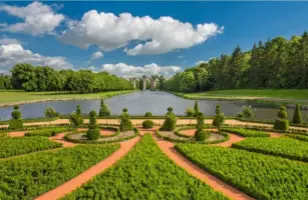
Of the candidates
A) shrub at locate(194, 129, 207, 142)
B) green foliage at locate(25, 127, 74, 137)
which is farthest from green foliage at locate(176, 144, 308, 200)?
green foliage at locate(25, 127, 74, 137)

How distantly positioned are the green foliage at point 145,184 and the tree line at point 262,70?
71010 mm

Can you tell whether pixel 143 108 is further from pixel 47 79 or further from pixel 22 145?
pixel 47 79

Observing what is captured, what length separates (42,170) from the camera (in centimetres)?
1254

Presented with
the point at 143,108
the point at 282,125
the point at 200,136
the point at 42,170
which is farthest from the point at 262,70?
the point at 42,170

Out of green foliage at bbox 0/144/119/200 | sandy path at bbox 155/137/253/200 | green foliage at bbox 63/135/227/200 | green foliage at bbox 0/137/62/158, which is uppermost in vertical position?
green foliage at bbox 0/137/62/158

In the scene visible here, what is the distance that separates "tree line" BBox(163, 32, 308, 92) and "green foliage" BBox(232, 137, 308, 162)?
61244mm

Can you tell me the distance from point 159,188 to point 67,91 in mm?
104964

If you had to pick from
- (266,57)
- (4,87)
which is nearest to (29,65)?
(4,87)

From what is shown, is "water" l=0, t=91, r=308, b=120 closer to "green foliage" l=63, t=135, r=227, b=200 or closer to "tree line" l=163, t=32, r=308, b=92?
"tree line" l=163, t=32, r=308, b=92

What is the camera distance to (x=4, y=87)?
420 feet

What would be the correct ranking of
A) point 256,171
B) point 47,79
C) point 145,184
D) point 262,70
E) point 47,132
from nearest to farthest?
point 145,184 → point 256,171 → point 47,132 → point 262,70 → point 47,79

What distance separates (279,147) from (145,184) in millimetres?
10974

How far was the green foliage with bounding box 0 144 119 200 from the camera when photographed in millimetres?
10938

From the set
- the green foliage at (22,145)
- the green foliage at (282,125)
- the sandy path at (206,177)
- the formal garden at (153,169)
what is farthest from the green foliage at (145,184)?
the green foliage at (282,125)
